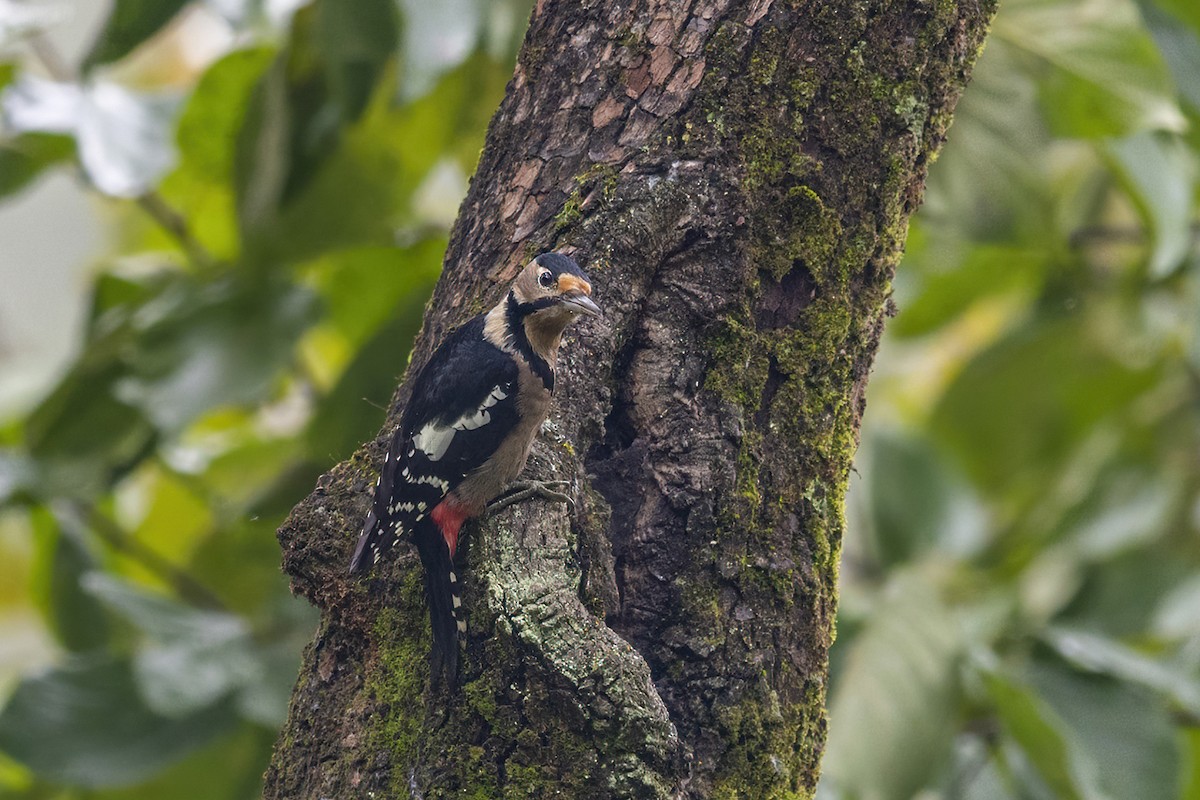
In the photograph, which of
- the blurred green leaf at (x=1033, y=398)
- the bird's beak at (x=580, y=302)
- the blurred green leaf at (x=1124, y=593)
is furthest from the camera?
the blurred green leaf at (x=1033, y=398)

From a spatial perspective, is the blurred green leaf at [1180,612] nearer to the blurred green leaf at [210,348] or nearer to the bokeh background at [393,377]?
the bokeh background at [393,377]

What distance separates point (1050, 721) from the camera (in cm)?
270

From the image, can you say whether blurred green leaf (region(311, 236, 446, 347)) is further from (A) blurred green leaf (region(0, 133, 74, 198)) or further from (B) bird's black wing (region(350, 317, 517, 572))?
(B) bird's black wing (region(350, 317, 517, 572))

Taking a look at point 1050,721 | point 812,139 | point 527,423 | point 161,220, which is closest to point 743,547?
point 527,423

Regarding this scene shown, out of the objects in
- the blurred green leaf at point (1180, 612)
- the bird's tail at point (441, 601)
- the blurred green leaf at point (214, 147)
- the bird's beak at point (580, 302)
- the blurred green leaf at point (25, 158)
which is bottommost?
the bird's tail at point (441, 601)

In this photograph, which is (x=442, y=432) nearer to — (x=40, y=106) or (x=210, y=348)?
(x=210, y=348)

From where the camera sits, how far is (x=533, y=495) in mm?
1575

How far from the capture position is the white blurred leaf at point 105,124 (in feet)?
9.04

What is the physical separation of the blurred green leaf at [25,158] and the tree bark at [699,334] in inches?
64.4

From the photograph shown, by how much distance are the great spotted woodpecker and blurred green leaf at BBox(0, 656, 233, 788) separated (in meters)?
1.41

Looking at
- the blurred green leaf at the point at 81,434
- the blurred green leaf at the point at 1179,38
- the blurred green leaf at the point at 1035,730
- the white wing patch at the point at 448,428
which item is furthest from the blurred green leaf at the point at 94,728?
the blurred green leaf at the point at 1179,38

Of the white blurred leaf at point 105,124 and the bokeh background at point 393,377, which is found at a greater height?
the white blurred leaf at point 105,124

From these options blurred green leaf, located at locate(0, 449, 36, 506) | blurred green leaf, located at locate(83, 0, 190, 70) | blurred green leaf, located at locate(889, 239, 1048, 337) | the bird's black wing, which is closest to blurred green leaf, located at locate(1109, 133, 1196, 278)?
blurred green leaf, located at locate(889, 239, 1048, 337)

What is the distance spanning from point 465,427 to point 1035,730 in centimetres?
158
